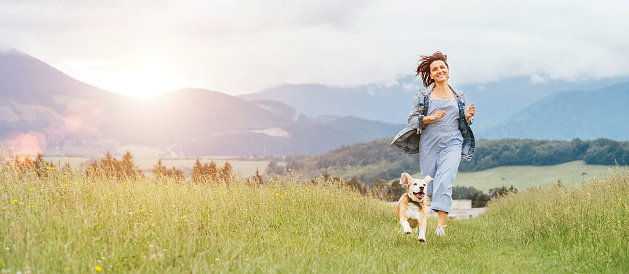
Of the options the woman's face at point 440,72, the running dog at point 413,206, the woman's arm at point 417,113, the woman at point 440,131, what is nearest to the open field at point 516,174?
the woman at point 440,131

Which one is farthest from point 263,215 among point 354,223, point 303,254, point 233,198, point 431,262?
point 431,262

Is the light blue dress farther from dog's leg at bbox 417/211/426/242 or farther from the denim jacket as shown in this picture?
dog's leg at bbox 417/211/426/242

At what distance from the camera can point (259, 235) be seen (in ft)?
25.2

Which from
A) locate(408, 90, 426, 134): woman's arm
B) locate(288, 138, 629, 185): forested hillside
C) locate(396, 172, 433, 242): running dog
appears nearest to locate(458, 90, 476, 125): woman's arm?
locate(408, 90, 426, 134): woman's arm

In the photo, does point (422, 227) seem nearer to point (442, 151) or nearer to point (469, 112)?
point (442, 151)

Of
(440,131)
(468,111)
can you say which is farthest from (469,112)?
(440,131)

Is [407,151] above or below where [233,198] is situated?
above

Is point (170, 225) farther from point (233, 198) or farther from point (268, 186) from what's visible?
point (268, 186)

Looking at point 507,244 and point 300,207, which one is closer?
point 507,244

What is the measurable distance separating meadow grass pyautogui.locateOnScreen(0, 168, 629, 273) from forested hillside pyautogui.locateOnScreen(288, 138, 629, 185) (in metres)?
80.6

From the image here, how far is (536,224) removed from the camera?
28.6 feet

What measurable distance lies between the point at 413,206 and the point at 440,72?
2.47m

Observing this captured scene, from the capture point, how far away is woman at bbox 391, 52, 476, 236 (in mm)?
8477

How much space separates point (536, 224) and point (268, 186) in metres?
5.44
